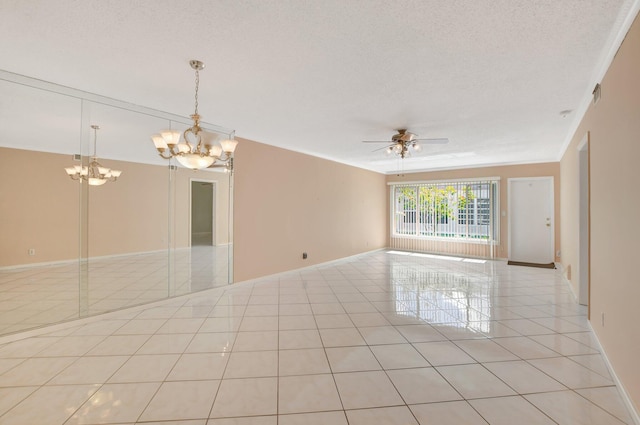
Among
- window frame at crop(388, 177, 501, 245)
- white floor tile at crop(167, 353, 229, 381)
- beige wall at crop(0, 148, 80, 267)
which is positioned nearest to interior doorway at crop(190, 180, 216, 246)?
beige wall at crop(0, 148, 80, 267)

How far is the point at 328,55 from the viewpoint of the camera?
229cm

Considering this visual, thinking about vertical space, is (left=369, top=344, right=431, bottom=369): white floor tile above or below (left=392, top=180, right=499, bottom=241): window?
below

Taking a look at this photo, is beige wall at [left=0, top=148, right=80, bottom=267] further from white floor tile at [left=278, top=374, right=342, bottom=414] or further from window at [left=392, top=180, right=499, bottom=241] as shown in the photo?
window at [left=392, top=180, right=499, bottom=241]

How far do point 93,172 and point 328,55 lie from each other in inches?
124

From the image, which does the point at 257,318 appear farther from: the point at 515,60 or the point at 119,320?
the point at 515,60

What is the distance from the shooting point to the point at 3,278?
3152 millimetres

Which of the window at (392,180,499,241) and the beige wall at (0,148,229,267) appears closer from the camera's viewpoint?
the beige wall at (0,148,229,267)

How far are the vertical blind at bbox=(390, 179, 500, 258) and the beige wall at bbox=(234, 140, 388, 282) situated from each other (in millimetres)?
1262

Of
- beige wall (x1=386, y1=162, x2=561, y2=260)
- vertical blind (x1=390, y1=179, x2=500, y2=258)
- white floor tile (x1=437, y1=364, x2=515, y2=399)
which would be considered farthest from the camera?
vertical blind (x1=390, y1=179, x2=500, y2=258)

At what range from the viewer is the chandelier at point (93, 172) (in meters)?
3.29

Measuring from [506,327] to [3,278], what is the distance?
5682 mm

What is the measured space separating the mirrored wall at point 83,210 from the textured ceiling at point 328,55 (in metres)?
0.18

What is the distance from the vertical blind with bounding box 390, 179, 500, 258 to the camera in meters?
7.39

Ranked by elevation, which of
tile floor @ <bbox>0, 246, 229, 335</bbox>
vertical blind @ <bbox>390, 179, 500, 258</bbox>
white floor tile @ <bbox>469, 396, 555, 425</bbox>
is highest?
vertical blind @ <bbox>390, 179, 500, 258</bbox>
